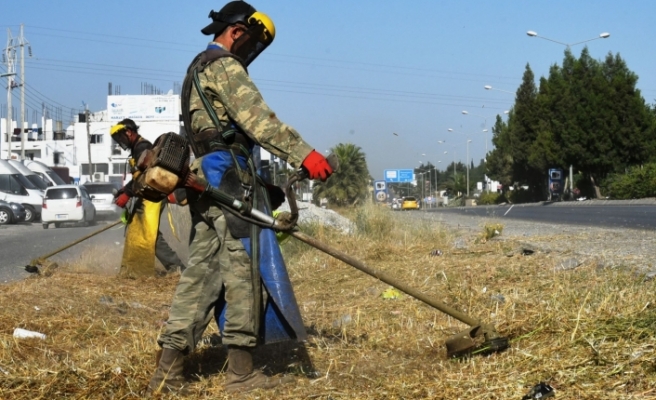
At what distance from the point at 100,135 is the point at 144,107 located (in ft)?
35.2

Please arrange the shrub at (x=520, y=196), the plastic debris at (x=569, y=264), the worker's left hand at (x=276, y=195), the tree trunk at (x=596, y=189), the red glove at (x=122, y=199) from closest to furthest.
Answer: the worker's left hand at (x=276, y=195) → the plastic debris at (x=569, y=264) → the red glove at (x=122, y=199) → the tree trunk at (x=596, y=189) → the shrub at (x=520, y=196)

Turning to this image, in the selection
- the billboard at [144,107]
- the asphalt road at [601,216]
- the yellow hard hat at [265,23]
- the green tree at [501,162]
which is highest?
the billboard at [144,107]

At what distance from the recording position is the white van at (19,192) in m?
34.1

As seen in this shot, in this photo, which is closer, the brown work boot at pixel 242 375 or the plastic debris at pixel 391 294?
the brown work boot at pixel 242 375

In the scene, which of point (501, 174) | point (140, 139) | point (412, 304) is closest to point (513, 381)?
point (412, 304)

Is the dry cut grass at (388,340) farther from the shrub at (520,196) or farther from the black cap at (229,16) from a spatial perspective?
the shrub at (520,196)

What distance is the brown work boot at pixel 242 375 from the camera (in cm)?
432

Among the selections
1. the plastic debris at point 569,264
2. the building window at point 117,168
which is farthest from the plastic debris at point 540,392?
the building window at point 117,168

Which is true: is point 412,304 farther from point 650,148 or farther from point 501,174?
point 501,174

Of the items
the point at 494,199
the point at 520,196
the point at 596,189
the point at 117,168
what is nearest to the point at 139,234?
the point at 596,189

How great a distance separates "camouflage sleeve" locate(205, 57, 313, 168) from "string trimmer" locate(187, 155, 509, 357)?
0.40 feet

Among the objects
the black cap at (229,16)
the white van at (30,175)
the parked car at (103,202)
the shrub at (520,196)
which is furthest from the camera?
the shrub at (520,196)

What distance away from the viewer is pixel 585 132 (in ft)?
180

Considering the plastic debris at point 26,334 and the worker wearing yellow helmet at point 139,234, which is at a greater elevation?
the worker wearing yellow helmet at point 139,234
